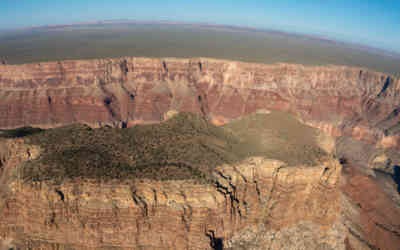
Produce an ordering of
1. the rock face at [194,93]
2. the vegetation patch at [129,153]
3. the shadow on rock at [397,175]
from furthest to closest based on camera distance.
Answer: the rock face at [194,93]
the shadow on rock at [397,175]
the vegetation patch at [129,153]

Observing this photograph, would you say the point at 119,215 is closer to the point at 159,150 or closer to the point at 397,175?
the point at 159,150

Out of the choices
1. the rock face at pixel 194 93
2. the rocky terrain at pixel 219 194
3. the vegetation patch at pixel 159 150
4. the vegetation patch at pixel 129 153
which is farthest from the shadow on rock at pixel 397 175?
the vegetation patch at pixel 129 153

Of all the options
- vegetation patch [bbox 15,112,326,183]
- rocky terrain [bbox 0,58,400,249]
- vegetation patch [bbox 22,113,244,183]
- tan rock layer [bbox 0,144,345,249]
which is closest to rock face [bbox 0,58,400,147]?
rocky terrain [bbox 0,58,400,249]

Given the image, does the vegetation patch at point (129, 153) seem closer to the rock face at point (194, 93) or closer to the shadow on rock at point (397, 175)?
the shadow on rock at point (397, 175)

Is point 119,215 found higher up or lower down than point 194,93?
lower down

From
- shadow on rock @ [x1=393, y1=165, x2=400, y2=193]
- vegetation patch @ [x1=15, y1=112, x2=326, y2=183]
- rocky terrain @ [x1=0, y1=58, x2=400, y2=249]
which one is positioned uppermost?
vegetation patch @ [x1=15, y1=112, x2=326, y2=183]

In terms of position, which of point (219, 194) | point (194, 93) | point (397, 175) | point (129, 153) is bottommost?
point (397, 175)

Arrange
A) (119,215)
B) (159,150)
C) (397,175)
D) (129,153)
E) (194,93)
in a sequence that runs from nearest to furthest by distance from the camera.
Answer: (119,215) < (129,153) < (159,150) < (397,175) < (194,93)

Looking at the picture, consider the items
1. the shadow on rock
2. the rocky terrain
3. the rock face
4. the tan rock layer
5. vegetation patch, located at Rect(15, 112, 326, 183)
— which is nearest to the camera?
the tan rock layer

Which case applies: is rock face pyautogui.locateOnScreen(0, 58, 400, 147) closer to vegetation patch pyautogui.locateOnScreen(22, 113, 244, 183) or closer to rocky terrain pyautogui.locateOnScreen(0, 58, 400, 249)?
rocky terrain pyautogui.locateOnScreen(0, 58, 400, 249)

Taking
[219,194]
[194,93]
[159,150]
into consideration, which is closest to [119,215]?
[159,150]

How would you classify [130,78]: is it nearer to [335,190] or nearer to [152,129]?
[152,129]

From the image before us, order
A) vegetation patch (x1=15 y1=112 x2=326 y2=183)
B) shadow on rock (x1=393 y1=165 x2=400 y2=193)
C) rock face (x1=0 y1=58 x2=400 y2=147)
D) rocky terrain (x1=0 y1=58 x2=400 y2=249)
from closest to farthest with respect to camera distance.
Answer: rocky terrain (x1=0 y1=58 x2=400 y2=249) → vegetation patch (x1=15 y1=112 x2=326 y2=183) → shadow on rock (x1=393 y1=165 x2=400 y2=193) → rock face (x1=0 y1=58 x2=400 y2=147)
